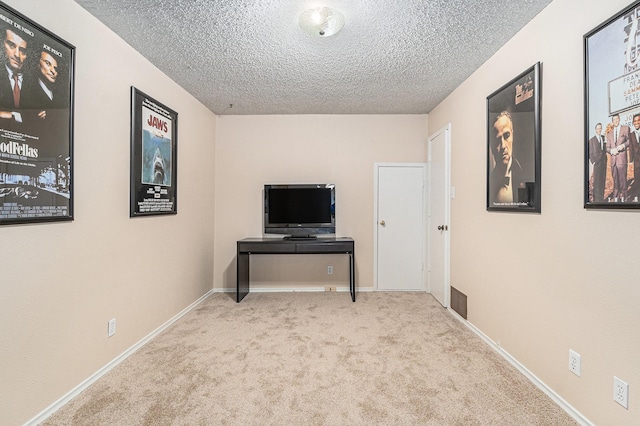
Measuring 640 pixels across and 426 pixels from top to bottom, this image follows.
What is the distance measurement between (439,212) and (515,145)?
5.07ft

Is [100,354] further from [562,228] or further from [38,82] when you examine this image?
[562,228]

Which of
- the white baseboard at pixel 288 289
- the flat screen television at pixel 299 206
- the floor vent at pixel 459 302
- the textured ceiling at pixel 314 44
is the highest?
the textured ceiling at pixel 314 44

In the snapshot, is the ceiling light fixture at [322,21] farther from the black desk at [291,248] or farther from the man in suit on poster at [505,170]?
the black desk at [291,248]

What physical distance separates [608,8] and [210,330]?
3.63m

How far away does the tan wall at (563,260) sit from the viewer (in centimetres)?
145

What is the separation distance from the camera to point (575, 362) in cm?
170

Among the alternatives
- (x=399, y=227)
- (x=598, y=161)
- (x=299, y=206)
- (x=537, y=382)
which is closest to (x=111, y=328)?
(x=299, y=206)

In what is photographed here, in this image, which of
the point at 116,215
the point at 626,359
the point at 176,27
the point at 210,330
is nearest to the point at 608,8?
the point at 626,359

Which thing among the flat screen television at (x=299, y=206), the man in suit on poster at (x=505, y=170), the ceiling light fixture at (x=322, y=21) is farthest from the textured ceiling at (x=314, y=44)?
the flat screen television at (x=299, y=206)

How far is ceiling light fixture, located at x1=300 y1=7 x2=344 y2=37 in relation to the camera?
6.43 ft

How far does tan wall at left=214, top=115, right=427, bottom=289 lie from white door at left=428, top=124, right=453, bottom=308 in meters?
0.45

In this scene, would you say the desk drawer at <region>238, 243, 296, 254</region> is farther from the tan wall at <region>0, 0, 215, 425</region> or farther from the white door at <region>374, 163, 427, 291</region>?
the white door at <region>374, 163, 427, 291</region>

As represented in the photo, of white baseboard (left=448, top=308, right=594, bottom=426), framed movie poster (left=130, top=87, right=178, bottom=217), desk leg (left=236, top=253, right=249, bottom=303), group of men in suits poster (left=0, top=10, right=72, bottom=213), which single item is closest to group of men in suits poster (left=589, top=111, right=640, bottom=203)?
white baseboard (left=448, top=308, right=594, bottom=426)

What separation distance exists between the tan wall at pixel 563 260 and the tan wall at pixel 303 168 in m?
1.66
